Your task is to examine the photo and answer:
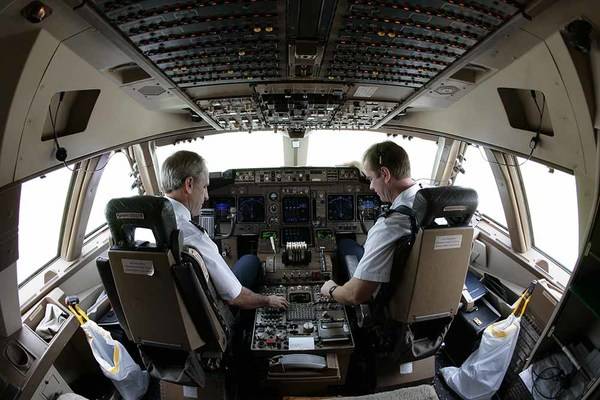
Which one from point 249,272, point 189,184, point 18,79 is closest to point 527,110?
point 189,184

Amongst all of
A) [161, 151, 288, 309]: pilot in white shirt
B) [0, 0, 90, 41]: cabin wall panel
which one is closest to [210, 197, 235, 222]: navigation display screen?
[161, 151, 288, 309]: pilot in white shirt

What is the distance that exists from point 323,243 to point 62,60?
2876 millimetres

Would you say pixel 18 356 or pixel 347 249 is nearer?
pixel 18 356

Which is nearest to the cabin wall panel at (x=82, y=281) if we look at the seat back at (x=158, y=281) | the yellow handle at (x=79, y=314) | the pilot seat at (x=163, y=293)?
the yellow handle at (x=79, y=314)

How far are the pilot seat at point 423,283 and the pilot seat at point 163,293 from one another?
1008 millimetres

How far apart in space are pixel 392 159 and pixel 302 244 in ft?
5.03

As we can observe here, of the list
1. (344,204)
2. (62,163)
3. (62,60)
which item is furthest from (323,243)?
(62,60)

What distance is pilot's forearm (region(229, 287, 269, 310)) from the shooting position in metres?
2.15

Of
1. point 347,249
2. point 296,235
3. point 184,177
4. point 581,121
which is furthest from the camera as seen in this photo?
point 296,235

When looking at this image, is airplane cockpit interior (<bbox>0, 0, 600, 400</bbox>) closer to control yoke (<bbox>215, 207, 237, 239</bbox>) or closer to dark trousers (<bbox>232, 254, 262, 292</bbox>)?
dark trousers (<bbox>232, 254, 262, 292</bbox>)

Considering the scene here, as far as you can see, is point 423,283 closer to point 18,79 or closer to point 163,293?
point 163,293

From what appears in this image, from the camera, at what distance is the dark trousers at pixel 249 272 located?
9.75ft

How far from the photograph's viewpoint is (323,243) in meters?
3.65

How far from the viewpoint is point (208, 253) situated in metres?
1.97
